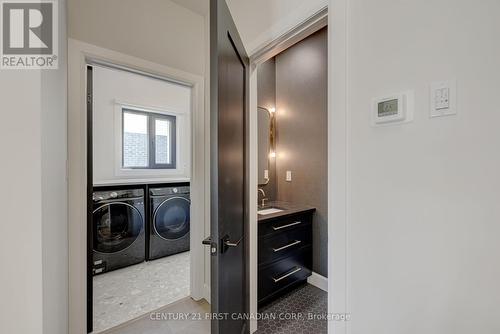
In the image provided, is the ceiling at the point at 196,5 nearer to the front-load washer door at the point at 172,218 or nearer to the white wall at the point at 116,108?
the white wall at the point at 116,108

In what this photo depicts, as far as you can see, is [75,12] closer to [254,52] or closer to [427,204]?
[254,52]

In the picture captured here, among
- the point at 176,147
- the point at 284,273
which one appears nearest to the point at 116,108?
the point at 176,147

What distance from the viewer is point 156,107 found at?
3.60 m

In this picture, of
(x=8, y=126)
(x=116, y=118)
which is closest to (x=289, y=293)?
(x=8, y=126)

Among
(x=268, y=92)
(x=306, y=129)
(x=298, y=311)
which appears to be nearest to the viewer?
(x=298, y=311)

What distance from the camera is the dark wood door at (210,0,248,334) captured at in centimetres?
104

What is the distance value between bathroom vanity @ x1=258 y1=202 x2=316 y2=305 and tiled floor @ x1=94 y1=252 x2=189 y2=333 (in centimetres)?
93

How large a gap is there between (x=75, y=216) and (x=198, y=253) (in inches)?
43.9

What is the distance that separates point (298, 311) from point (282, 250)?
1.75 ft

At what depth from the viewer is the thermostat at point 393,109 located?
812 millimetres

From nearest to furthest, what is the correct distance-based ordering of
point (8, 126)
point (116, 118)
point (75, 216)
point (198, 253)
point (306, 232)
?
point (8, 126) < point (75, 216) < point (198, 253) < point (306, 232) < point (116, 118)

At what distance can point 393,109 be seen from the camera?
845mm

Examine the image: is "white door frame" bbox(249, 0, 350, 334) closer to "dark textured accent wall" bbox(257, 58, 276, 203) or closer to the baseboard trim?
the baseboard trim

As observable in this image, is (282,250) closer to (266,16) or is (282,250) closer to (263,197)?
(263,197)
